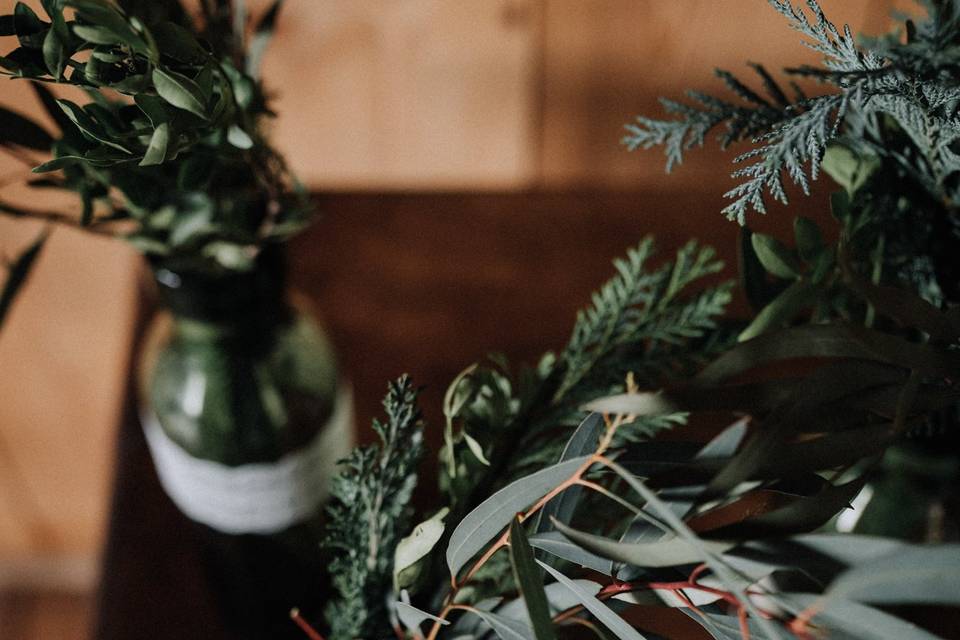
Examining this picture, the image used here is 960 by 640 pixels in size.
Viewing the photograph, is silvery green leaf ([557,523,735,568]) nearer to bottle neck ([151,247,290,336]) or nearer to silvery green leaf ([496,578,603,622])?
silvery green leaf ([496,578,603,622])

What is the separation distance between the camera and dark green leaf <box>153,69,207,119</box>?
31 cm

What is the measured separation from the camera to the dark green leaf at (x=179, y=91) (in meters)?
0.31

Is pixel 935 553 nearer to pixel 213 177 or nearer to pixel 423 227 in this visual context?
pixel 213 177

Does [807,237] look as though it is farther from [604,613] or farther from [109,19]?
[109,19]

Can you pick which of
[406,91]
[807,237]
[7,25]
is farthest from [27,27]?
[406,91]

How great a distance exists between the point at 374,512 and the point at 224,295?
18cm

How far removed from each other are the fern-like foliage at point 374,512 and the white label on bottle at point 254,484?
0.46 ft

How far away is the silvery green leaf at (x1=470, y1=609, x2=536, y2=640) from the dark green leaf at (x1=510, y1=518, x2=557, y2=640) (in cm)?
4

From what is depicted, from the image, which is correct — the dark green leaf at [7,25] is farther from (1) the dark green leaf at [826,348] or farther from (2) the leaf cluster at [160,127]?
(1) the dark green leaf at [826,348]

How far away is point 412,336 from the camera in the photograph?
2.40 ft

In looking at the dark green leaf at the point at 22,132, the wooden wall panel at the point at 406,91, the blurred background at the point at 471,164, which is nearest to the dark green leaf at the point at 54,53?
the dark green leaf at the point at 22,132

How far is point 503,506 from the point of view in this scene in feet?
1.03

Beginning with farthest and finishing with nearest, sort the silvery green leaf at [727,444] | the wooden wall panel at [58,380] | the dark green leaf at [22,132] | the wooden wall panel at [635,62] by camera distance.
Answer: the wooden wall panel at [58,380] → the wooden wall panel at [635,62] → the dark green leaf at [22,132] → the silvery green leaf at [727,444]

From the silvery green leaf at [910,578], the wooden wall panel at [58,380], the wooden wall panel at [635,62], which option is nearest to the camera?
the silvery green leaf at [910,578]
